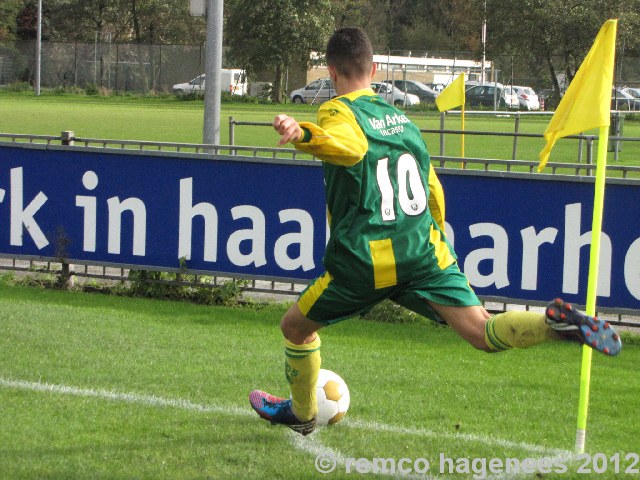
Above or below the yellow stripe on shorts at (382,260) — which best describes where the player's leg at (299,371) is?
below

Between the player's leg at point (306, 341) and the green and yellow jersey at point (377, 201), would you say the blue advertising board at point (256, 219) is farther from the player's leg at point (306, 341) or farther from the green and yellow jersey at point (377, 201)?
the green and yellow jersey at point (377, 201)

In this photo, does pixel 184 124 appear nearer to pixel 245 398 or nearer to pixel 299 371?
pixel 245 398

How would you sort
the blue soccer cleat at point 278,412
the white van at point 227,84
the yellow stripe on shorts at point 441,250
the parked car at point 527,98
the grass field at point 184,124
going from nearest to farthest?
the yellow stripe on shorts at point 441,250 → the blue soccer cleat at point 278,412 → the grass field at point 184,124 → the parked car at point 527,98 → the white van at point 227,84

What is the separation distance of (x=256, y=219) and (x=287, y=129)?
5318mm

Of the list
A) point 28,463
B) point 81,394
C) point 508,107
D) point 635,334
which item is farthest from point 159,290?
point 508,107

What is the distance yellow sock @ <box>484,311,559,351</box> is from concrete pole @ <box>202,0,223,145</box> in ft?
24.2

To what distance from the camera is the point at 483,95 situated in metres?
46.6

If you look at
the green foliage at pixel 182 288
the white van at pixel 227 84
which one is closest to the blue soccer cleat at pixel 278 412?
the green foliage at pixel 182 288

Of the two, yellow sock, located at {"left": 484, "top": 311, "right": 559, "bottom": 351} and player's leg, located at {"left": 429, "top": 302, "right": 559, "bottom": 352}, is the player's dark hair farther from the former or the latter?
yellow sock, located at {"left": 484, "top": 311, "right": 559, "bottom": 351}

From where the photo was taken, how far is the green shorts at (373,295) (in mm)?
5238

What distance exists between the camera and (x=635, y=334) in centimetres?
937

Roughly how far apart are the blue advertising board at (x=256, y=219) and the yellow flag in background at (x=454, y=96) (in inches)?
257

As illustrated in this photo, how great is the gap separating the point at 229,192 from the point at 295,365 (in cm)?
448

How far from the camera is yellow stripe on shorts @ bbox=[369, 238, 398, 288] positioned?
510cm
